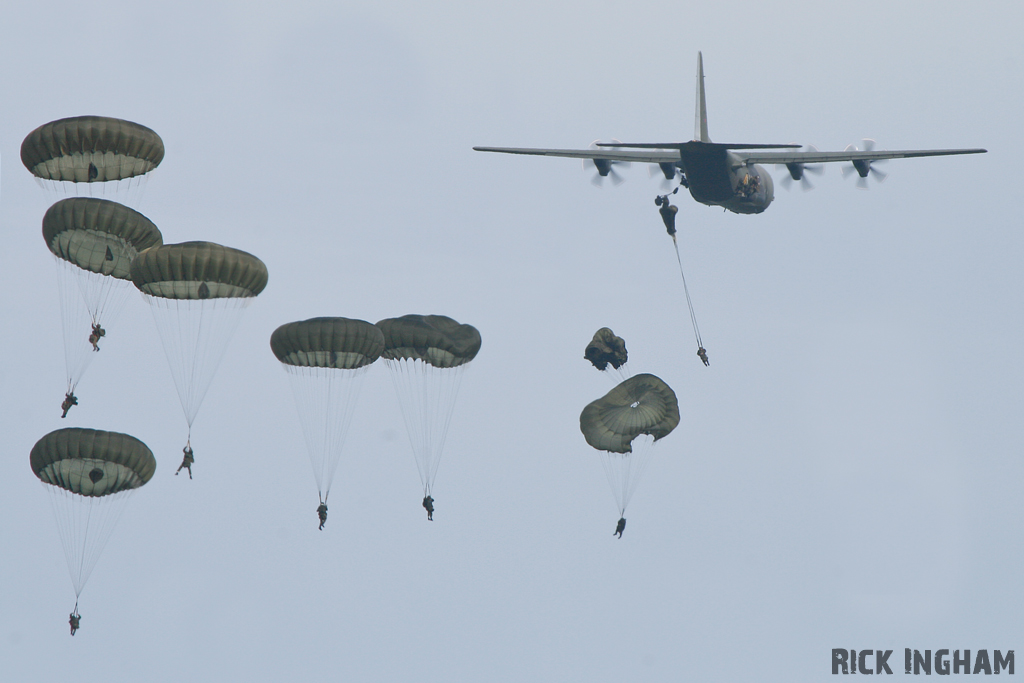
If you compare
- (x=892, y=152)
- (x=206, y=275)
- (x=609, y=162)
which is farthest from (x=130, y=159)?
(x=892, y=152)

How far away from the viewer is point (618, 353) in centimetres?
5512

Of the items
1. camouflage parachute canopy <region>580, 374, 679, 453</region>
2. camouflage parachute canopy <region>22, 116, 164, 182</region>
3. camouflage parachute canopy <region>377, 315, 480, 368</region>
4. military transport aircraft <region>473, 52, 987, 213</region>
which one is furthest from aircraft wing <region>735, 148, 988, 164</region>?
camouflage parachute canopy <region>22, 116, 164, 182</region>

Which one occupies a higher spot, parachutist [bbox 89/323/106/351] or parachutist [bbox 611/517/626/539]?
parachutist [bbox 89/323/106/351]

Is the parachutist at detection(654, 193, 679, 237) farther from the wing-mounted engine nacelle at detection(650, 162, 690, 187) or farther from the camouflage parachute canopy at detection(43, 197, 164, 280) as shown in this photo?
the camouflage parachute canopy at detection(43, 197, 164, 280)

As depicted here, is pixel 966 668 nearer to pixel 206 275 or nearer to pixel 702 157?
pixel 702 157

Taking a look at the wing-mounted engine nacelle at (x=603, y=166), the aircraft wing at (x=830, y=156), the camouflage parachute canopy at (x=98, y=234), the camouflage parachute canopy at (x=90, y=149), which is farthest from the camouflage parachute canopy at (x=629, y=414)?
the camouflage parachute canopy at (x=90, y=149)

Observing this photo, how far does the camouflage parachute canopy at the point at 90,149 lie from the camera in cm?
4988

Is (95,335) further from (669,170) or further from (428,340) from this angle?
(669,170)

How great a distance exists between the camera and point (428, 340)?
51438 mm

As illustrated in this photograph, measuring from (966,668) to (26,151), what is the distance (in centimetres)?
4560

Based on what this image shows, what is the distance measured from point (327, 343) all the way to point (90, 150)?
11.1 metres

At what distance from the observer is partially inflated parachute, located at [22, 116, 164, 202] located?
4988 centimetres

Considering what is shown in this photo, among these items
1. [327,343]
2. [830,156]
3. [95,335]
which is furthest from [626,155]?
[95,335]

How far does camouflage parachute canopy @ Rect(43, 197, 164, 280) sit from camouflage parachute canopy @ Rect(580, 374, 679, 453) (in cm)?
1789
